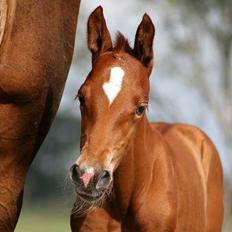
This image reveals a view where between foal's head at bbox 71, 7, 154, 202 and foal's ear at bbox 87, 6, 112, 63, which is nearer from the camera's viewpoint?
foal's head at bbox 71, 7, 154, 202

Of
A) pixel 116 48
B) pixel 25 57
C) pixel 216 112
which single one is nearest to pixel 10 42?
pixel 25 57

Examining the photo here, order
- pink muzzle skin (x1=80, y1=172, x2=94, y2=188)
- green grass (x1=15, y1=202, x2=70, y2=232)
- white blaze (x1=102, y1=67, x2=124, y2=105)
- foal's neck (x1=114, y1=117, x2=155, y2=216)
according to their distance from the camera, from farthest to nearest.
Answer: green grass (x1=15, y1=202, x2=70, y2=232)
foal's neck (x1=114, y1=117, x2=155, y2=216)
white blaze (x1=102, y1=67, x2=124, y2=105)
pink muzzle skin (x1=80, y1=172, x2=94, y2=188)

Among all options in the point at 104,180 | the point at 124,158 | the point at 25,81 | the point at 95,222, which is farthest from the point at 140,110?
the point at 25,81

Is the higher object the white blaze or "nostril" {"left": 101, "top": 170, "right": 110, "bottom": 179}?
the white blaze

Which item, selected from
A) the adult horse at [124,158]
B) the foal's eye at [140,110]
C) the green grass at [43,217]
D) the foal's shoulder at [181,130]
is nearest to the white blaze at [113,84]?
the adult horse at [124,158]

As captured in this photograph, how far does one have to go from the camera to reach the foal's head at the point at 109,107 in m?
4.76

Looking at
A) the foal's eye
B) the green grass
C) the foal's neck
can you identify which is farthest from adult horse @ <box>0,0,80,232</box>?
the green grass

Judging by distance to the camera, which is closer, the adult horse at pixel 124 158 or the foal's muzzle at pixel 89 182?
the foal's muzzle at pixel 89 182

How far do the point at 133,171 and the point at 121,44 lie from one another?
2.24 ft

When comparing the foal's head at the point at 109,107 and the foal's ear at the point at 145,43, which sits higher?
the foal's ear at the point at 145,43

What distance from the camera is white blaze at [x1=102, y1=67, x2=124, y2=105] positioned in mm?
5059

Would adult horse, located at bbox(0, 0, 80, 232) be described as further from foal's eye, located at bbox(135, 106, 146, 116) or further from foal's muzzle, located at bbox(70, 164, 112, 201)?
foal's eye, located at bbox(135, 106, 146, 116)

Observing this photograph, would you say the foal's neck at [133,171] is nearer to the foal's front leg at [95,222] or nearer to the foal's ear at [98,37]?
the foal's front leg at [95,222]

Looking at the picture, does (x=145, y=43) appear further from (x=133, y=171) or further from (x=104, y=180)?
(x=104, y=180)
